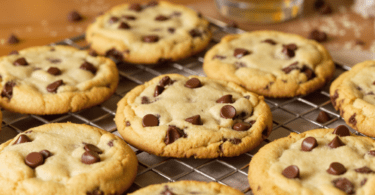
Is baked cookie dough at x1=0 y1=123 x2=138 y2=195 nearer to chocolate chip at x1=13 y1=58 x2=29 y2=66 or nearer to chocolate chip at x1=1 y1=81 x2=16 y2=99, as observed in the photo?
chocolate chip at x1=1 y1=81 x2=16 y2=99

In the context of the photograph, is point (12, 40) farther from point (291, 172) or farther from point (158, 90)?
point (291, 172)

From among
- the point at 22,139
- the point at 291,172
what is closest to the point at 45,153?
the point at 22,139

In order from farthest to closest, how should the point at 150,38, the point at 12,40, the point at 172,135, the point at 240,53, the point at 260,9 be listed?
the point at 260,9 < the point at 12,40 < the point at 150,38 < the point at 240,53 < the point at 172,135

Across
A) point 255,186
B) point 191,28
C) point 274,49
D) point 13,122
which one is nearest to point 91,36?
point 191,28

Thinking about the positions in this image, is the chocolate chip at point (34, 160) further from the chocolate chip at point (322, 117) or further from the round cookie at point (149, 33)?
the chocolate chip at point (322, 117)

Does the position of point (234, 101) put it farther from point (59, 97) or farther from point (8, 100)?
point (8, 100)

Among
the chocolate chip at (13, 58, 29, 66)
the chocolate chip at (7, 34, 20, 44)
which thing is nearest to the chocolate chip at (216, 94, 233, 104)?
the chocolate chip at (13, 58, 29, 66)
